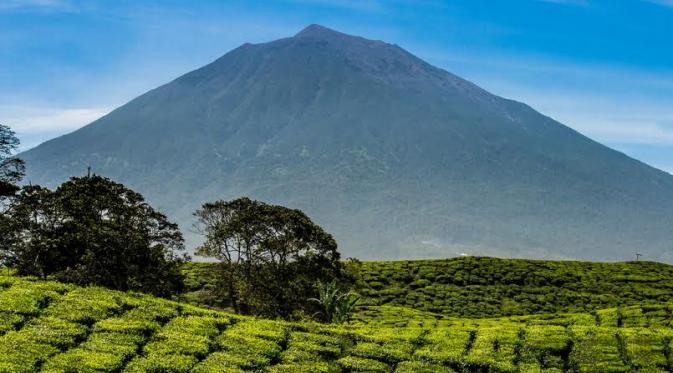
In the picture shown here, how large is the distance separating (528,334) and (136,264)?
1940 centimetres

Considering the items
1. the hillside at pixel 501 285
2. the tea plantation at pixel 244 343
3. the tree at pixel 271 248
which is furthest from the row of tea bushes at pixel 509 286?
the tea plantation at pixel 244 343

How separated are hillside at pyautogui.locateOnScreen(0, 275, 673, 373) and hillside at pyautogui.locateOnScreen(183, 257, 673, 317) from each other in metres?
26.2

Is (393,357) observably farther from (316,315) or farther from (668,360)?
(316,315)

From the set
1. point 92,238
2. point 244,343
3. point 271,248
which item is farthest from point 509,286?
point 244,343

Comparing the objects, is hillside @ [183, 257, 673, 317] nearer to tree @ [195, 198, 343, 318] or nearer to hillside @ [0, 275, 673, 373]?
tree @ [195, 198, 343, 318]

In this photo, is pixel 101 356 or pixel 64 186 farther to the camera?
pixel 64 186

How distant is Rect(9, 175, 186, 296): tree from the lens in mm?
36250

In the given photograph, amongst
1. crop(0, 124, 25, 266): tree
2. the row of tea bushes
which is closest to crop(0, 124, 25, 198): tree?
crop(0, 124, 25, 266): tree

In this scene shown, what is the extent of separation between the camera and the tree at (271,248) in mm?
42000

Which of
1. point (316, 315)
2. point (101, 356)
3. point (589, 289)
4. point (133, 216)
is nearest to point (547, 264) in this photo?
point (589, 289)

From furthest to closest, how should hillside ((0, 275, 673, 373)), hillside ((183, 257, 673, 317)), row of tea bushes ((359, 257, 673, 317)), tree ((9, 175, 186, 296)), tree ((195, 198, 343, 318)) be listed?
row of tea bushes ((359, 257, 673, 317)), hillside ((183, 257, 673, 317)), tree ((195, 198, 343, 318)), tree ((9, 175, 186, 296)), hillside ((0, 275, 673, 373))

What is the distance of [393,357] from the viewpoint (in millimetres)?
26359

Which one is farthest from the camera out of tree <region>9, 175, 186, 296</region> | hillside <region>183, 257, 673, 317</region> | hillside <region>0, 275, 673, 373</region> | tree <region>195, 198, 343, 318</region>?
hillside <region>183, 257, 673, 317</region>

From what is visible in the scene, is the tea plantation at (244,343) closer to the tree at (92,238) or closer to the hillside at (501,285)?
the tree at (92,238)
